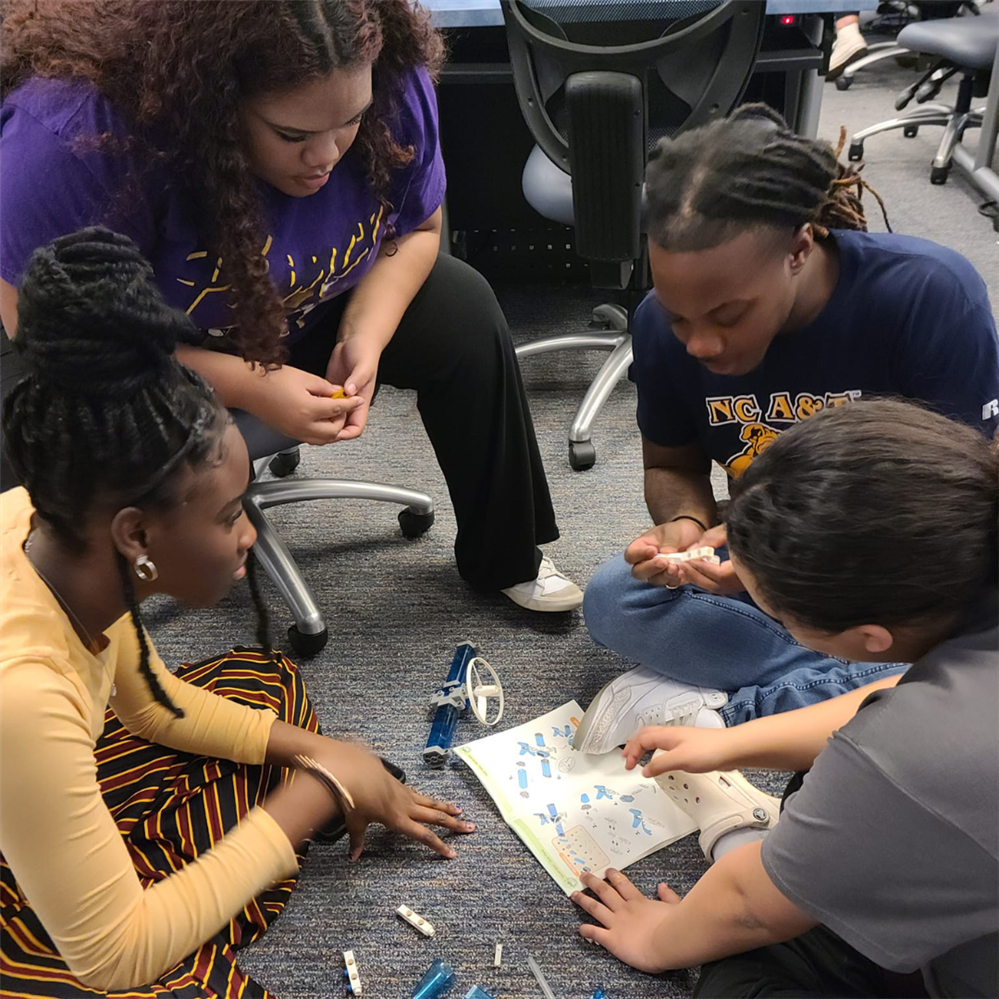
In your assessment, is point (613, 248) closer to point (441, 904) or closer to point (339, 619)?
point (339, 619)

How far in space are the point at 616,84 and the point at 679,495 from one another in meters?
0.66

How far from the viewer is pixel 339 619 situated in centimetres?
154

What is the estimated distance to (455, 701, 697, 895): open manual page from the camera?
1121 mm

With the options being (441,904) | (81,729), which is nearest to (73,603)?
(81,729)

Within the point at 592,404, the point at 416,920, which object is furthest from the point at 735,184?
the point at 592,404

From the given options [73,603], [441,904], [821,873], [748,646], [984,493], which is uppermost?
[984,493]

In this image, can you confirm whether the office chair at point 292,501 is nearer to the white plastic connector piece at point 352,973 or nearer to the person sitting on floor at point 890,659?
the white plastic connector piece at point 352,973

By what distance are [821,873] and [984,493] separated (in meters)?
0.31

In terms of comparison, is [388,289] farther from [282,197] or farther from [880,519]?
[880,519]

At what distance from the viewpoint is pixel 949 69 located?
3.36m

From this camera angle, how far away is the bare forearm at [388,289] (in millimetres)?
1303

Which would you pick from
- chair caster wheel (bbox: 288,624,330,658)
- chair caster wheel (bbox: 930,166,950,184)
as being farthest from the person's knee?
chair caster wheel (bbox: 930,166,950,184)

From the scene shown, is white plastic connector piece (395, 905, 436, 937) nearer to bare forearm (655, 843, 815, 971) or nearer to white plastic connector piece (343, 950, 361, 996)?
white plastic connector piece (343, 950, 361, 996)

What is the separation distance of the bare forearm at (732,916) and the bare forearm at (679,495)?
52 centimetres
